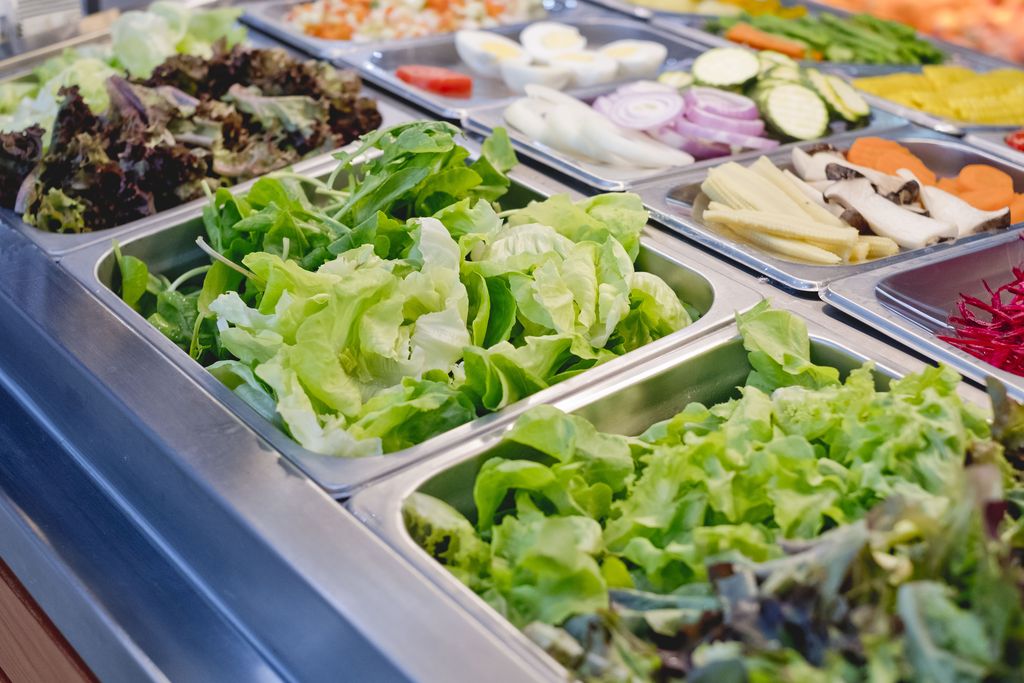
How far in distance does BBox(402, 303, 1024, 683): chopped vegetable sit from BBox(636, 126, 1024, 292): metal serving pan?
338 millimetres

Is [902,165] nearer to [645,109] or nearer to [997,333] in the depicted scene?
[645,109]

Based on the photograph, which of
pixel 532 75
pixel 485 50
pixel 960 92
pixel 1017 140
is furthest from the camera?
pixel 485 50

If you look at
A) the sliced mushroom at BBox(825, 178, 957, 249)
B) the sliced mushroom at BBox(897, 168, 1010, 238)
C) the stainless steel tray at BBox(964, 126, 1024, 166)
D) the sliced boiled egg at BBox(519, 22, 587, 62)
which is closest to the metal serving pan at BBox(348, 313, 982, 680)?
the sliced mushroom at BBox(825, 178, 957, 249)

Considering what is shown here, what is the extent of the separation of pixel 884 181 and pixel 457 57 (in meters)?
1.57

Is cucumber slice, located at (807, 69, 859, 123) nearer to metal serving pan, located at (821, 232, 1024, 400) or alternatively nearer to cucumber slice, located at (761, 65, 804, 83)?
cucumber slice, located at (761, 65, 804, 83)

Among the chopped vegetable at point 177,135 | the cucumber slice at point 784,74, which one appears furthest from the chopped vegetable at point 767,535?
the cucumber slice at point 784,74

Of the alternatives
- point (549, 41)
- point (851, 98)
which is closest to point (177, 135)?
point (549, 41)

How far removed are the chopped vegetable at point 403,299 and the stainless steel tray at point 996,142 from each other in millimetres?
1193

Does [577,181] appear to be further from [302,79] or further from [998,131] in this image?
[998,131]

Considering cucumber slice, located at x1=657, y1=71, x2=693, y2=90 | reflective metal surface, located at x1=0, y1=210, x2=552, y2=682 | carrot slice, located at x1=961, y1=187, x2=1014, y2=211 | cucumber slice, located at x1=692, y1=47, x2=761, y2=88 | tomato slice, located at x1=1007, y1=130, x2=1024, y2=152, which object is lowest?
reflective metal surface, located at x1=0, y1=210, x2=552, y2=682

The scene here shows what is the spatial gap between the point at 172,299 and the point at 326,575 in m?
0.80

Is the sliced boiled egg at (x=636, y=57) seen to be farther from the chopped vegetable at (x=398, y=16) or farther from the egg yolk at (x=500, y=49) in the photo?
the chopped vegetable at (x=398, y=16)

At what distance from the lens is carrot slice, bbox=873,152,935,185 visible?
2.40 metres

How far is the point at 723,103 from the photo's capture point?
2.64 m
